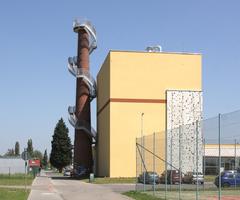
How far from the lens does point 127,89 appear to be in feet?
224

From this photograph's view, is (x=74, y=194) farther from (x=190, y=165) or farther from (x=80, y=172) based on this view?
(x=80, y=172)

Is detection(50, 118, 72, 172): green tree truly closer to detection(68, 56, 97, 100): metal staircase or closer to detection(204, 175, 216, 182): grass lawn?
detection(68, 56, 97, 100): metal staircase

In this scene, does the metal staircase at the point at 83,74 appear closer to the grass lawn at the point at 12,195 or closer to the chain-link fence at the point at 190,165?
the chain-link fence at the point at 190,165

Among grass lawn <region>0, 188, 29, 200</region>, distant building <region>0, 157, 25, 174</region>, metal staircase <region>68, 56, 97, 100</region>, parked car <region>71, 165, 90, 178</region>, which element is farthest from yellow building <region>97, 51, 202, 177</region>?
distant building <region>0, 157, 25, 174</region>

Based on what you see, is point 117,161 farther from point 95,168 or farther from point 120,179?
point 95,168

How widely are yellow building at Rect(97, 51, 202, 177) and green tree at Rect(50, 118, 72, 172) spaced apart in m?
57.5

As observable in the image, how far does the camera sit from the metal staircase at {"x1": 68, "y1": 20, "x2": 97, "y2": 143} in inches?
3057

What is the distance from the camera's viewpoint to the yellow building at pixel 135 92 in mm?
67438

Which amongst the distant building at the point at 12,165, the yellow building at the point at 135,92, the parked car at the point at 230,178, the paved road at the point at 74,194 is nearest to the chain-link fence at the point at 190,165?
the parked car at the point at 230,178

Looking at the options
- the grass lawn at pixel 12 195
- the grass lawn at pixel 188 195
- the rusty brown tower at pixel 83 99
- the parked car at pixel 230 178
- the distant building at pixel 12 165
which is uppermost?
the rusty brown tower at pixel 83 99

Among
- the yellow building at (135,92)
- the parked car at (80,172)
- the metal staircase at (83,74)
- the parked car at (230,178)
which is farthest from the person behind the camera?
the parked car at (80,172)

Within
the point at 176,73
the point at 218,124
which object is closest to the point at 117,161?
the point at 176,73

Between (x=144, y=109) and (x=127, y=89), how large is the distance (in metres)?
3.28

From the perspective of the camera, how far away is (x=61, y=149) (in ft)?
417
